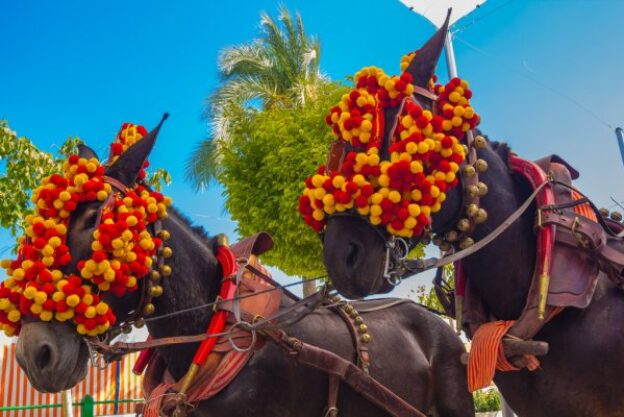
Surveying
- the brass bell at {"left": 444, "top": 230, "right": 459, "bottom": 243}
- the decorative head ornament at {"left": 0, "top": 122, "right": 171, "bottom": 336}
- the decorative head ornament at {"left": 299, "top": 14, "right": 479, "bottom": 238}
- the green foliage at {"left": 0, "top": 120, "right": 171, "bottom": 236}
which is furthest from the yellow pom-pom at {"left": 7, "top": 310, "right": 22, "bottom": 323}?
the green foliage at {"left": 0, "top": 120, "right": 171, "bottom": 236}

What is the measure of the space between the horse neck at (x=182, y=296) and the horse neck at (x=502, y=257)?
163 centimetres

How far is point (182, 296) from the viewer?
137 inches

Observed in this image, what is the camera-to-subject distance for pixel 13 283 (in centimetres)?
316

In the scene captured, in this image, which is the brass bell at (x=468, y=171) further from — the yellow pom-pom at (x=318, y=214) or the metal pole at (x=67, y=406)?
the metal pole at (x=67, y=406)

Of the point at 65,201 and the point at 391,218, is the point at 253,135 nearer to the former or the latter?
the point at 65,201

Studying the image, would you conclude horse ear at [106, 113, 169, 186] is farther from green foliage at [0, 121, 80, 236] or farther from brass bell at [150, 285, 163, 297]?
green foliage at [0, 121, 80, 236]

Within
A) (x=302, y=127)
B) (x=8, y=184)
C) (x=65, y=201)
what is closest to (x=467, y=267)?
(x=65, y=201)

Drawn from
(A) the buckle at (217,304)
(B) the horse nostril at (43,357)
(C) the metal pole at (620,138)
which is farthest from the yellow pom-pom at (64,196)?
(C) the metal pole at (620,138)

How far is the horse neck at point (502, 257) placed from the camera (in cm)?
265

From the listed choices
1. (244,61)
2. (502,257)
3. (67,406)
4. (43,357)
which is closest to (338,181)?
(502,257)

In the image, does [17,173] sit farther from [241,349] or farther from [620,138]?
[620,138]

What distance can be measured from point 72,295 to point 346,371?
1600 millimetres

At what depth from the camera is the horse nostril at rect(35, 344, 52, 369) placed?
2.98m

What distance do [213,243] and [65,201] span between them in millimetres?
1014
